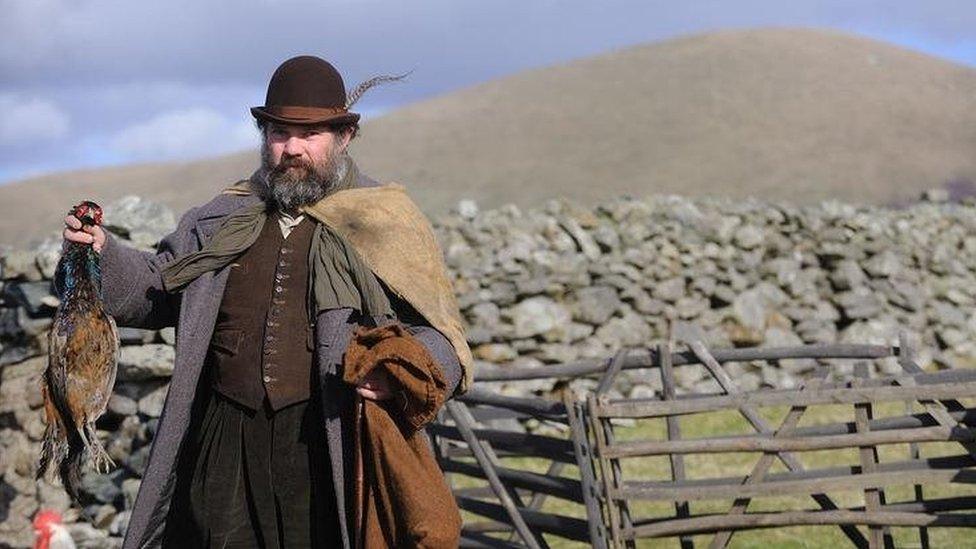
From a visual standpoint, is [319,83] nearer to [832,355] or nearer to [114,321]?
[114,321]

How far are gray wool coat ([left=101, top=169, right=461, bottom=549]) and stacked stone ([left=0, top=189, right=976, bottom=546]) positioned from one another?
7559 mm

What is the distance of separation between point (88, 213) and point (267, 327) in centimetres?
53

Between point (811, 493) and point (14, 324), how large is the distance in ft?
14.3

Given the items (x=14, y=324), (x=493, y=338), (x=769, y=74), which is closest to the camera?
(x=14, y=324)

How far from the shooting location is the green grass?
774 centimetres

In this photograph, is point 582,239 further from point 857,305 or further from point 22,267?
point 22,267

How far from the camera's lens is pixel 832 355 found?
7176 mm

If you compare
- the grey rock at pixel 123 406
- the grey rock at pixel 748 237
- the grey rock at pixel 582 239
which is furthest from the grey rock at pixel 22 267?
the grey rock at pixel 748 237

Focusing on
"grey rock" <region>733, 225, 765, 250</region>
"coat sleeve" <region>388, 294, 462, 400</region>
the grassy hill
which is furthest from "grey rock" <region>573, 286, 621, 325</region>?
the grassy hill

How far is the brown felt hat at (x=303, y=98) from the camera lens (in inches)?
150

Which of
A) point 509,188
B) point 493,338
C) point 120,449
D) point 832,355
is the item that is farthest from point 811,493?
point 509,188

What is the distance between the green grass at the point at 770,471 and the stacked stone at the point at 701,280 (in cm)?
97

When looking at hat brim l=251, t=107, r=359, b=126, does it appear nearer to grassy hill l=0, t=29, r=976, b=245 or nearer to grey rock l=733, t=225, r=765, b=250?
grey rock l=733, t=225, r=765, b=250

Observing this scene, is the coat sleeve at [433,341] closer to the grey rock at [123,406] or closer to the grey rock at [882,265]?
the grey rock at [123,406]
